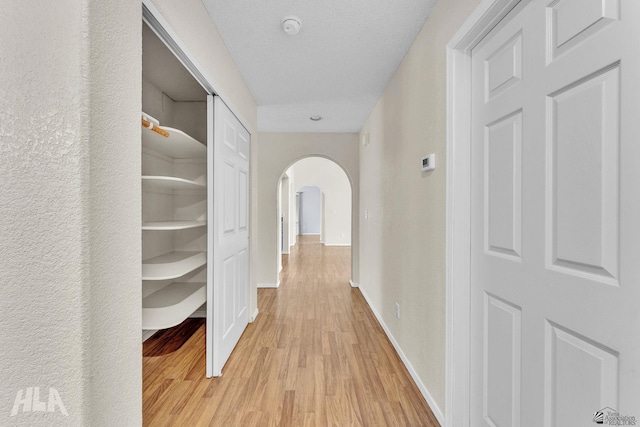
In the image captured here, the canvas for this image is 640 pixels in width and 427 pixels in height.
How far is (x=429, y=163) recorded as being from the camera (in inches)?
70.4

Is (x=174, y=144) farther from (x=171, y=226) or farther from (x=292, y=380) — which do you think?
(x=292, y=380)

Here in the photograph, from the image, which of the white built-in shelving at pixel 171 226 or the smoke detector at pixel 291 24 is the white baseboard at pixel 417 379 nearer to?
the white built-in shelving at pixel 171 226

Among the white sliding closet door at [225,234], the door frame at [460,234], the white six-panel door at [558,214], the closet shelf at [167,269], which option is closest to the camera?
the white six-panel door at [558,214]

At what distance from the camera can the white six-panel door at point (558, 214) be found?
770 mm

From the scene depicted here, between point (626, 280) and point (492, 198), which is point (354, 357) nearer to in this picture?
point (492, 198)

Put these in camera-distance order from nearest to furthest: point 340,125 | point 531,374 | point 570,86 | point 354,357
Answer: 1. point 570,86
2. point 531,374
3. point 354,357
4. point 340,125

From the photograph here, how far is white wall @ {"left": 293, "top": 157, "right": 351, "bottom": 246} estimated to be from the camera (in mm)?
9805

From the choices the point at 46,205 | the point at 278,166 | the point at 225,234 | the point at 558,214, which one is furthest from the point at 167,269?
the point at 278,166

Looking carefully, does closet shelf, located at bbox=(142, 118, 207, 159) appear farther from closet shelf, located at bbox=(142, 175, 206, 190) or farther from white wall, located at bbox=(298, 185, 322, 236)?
white wall, located at bbox=(298, 185, 322, 236)

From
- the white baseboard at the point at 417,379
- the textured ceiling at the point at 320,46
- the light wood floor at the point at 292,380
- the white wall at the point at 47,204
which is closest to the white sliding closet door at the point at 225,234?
the light wood floor at the point at 292,380

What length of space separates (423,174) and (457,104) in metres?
0.53

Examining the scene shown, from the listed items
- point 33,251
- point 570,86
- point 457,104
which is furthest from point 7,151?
point 457,104

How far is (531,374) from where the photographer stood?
1.08m

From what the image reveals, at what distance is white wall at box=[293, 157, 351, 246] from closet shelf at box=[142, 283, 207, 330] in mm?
7064
